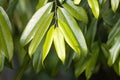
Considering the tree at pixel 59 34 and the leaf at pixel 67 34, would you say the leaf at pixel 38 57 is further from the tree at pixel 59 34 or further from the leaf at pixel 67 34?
the leaf at pixel 67 34

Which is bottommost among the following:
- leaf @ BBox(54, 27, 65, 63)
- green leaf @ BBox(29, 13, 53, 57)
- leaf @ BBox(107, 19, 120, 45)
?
leaf @ BBox(107, 19, 120, 45)

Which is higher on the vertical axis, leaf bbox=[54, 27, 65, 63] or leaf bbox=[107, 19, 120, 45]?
leaf bbox=[54, 27, 65, 63]

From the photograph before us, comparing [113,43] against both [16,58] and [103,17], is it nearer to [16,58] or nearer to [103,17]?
[103,17]

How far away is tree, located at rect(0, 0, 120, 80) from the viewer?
626mm

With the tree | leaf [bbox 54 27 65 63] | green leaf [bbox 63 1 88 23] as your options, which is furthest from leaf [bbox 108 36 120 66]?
leaf [bbox 54 27 65 63]

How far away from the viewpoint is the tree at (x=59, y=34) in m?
0.63

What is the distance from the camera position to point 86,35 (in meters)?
0.90

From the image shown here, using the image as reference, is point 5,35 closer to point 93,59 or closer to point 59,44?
point 59,44

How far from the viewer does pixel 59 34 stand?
1.98ft

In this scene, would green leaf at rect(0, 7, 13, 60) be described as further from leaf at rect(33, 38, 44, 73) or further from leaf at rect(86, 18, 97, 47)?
leaf at rect(86, 18, 97, 47)

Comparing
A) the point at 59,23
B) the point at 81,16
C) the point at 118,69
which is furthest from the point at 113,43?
the point at 59,23

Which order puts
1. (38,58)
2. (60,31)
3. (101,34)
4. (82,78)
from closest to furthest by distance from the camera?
(60,31) → (38,58) → (101,34) → (82,78)

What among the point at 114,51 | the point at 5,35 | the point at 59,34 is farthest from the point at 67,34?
the point at 114,51

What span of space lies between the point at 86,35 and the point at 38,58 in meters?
0.20
